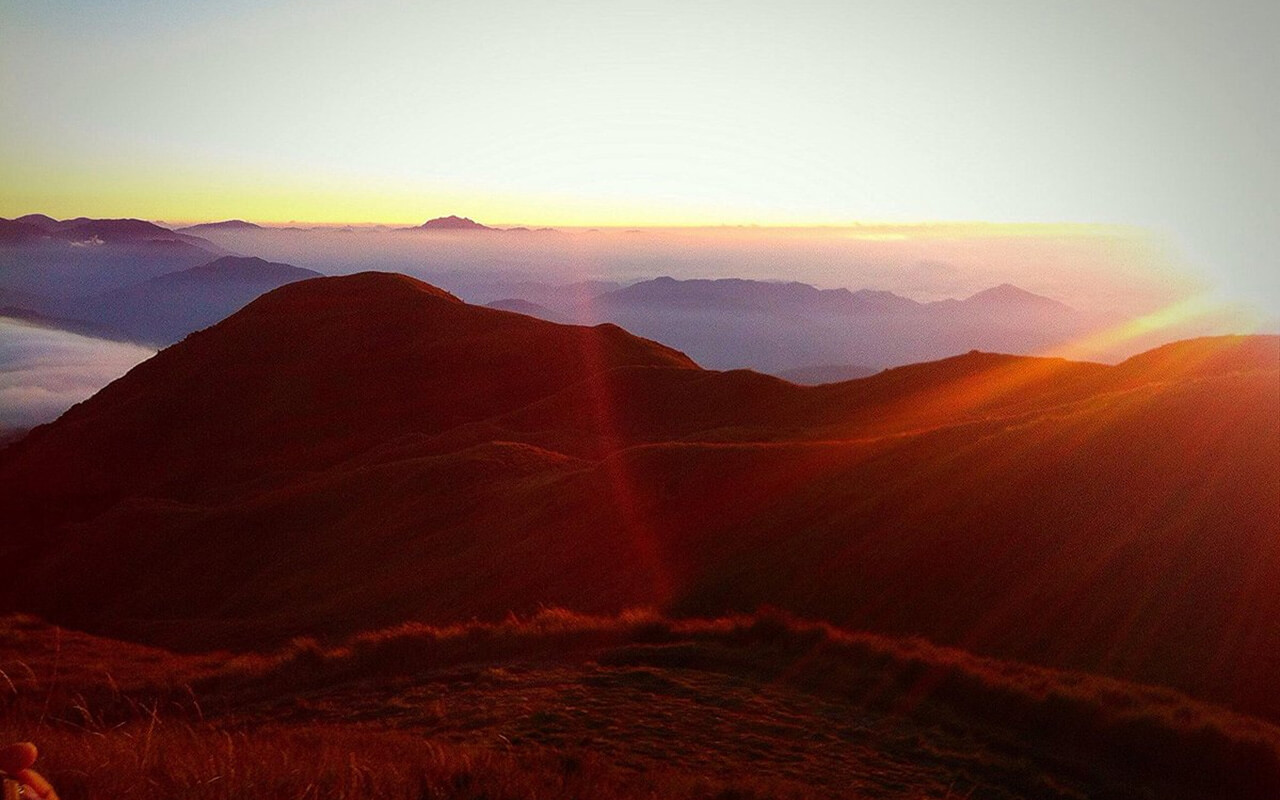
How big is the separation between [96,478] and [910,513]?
77417 mm

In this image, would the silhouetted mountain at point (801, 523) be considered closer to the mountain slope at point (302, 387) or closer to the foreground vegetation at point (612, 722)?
the mountain slope at point (302, 387)

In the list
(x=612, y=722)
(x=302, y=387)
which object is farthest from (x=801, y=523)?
(x=302, y=387)

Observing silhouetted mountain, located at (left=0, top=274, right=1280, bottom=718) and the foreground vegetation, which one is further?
silhouetted mountain, located at (left=0, top=274, right=1280, bottom=718)

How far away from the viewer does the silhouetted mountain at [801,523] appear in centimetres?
1395

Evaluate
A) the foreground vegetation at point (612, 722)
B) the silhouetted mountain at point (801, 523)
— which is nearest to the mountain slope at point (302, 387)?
the silhouetted mountain at point (801, 523)

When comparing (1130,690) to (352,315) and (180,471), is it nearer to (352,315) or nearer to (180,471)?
(180,471)

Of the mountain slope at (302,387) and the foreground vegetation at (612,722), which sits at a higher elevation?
the foreground vegetation at (612,722)

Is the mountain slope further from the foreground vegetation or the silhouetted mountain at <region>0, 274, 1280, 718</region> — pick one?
the foreground vegetation

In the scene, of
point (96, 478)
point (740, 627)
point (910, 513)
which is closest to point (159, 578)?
point (910, 513)

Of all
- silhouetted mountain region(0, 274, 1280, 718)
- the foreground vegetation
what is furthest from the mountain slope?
the foreground vegetation

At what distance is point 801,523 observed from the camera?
21.4 meters

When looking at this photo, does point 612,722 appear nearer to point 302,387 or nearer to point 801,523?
point 801,523

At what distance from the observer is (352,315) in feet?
319

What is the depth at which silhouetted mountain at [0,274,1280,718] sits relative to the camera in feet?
45.8
